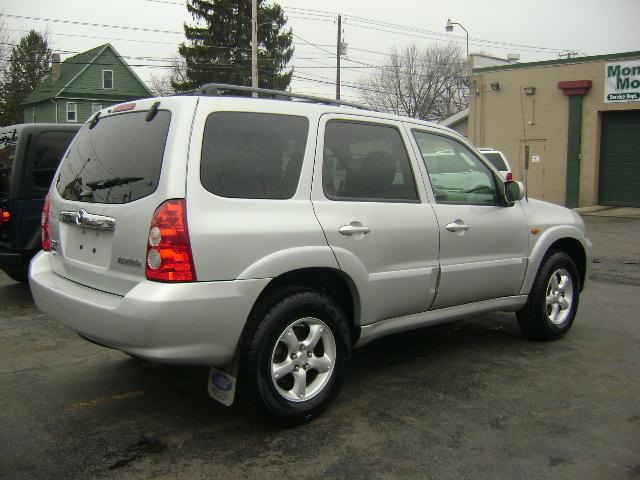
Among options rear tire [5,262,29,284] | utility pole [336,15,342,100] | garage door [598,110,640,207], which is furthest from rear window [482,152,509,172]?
utility pole [336,15,342,100]

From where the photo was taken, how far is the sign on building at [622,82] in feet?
62.1

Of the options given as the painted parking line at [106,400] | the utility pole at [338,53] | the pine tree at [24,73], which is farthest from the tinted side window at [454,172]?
the pine tree at [24,73]

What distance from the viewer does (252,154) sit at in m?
3.43

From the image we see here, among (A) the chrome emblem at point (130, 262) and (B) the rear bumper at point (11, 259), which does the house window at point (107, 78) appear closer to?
(B) the rear bumper at point (11, 259)

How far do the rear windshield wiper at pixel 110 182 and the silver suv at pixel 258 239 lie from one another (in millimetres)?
13

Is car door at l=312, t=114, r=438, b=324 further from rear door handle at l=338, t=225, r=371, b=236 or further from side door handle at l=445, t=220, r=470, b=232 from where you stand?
side door handle at l=445, t=220, r=470, b=232

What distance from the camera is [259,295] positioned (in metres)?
3.31

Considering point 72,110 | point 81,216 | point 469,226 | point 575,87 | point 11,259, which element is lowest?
point 11,259

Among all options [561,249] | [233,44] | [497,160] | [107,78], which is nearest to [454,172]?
[561,249]

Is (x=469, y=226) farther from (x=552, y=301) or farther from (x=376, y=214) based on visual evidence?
(x=552, y=301)

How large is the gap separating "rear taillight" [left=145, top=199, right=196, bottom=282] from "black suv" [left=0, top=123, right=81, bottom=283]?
157 inches

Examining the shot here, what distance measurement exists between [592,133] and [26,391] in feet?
64.1

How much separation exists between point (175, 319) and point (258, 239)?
593 mm

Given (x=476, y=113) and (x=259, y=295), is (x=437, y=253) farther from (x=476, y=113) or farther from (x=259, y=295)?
(x=476, y=113)
